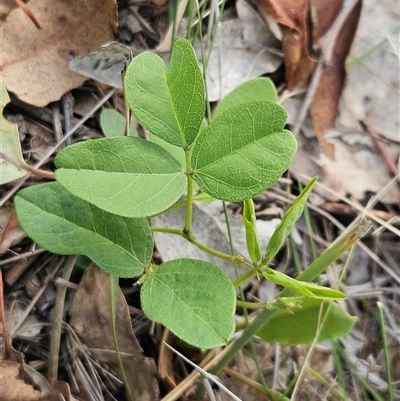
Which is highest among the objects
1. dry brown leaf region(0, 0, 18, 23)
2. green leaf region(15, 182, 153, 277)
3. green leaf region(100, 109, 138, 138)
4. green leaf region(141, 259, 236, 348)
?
dry brown leaf region(0, 0, 18, 23)

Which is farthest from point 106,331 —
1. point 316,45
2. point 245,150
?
point 316,45

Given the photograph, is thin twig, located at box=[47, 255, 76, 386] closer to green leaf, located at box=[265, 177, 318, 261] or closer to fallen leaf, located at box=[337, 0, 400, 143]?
green leaf, located at box=[265, 177, 318, 261]

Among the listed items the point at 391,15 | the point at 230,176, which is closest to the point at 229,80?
the point at 391,15

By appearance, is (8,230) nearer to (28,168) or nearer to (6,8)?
(28,168)

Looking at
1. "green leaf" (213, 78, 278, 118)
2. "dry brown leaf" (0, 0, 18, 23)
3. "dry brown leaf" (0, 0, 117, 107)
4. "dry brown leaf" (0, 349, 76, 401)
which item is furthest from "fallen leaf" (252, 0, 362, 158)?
"dry brown leaf" (0, 349, 76, 401)

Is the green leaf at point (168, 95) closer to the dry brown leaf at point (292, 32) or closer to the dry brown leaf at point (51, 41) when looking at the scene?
the dry brown leaf at point (51, 41)

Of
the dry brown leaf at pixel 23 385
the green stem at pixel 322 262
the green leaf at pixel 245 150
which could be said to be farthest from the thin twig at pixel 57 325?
the green leaf at pixel 245 150

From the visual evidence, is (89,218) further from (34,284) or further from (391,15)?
(391,15)
